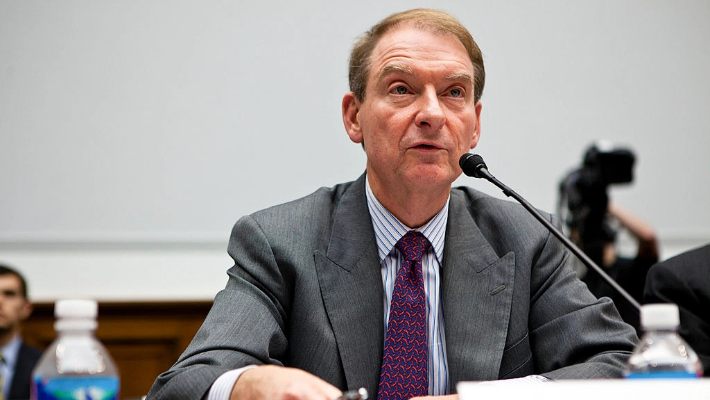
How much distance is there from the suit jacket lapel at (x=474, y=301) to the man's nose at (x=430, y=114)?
0.76 feet

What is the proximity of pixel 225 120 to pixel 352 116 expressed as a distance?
198 centimetres

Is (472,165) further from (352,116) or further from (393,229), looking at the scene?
(352,116)

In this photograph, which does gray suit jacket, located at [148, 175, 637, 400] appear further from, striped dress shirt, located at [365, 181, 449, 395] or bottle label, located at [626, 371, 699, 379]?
bottle label, located at [626, 371, 699, 379]

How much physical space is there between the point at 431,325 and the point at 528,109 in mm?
2530

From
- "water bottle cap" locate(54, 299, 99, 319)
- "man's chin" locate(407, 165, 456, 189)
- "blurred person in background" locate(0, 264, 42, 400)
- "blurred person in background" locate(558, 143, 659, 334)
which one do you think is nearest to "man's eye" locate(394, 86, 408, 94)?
"man's chin" locate(407, 165, 456, 189)

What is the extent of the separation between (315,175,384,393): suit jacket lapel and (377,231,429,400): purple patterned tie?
0.02 meters

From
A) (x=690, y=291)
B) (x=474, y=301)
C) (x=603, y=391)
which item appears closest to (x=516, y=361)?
(x=474, y=301)

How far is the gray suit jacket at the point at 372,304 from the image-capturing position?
1.47 metres

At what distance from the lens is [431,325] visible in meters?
1.58

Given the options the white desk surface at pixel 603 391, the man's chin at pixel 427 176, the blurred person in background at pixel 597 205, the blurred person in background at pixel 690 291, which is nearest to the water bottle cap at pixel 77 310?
the white desk surface at pixel 603 391

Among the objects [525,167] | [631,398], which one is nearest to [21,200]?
[525,167]

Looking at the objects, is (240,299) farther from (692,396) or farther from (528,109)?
(528,109)

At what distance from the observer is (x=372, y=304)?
5.13 feet

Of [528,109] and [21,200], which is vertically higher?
[528,109]
